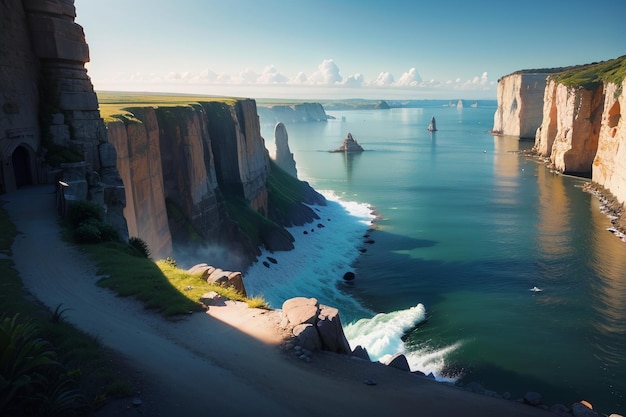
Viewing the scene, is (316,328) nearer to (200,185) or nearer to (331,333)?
(331,333)

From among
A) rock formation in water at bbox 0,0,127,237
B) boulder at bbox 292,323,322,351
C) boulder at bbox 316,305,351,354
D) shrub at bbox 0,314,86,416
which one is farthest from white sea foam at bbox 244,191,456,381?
rock formation in water at bbox 0,0,127,237

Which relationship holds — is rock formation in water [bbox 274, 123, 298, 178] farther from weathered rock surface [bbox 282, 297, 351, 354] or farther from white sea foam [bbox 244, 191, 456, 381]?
weathered rock surface [bbox 282, 297, 351, 354]

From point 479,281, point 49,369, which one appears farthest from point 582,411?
point 479,281

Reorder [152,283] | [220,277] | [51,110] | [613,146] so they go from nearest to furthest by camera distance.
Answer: [152,283]
[220,277]
[51,110]
[613,146]

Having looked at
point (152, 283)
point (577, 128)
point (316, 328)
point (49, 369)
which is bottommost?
point (316, 328)

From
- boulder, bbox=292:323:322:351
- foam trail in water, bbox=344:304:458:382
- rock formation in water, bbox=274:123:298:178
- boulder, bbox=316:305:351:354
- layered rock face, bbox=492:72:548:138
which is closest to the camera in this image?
boulder, bbox=292:323:322:351

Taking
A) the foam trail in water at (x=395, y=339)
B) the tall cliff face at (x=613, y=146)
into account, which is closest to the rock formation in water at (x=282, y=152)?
the tall cliff face at (x=613, y=146)
